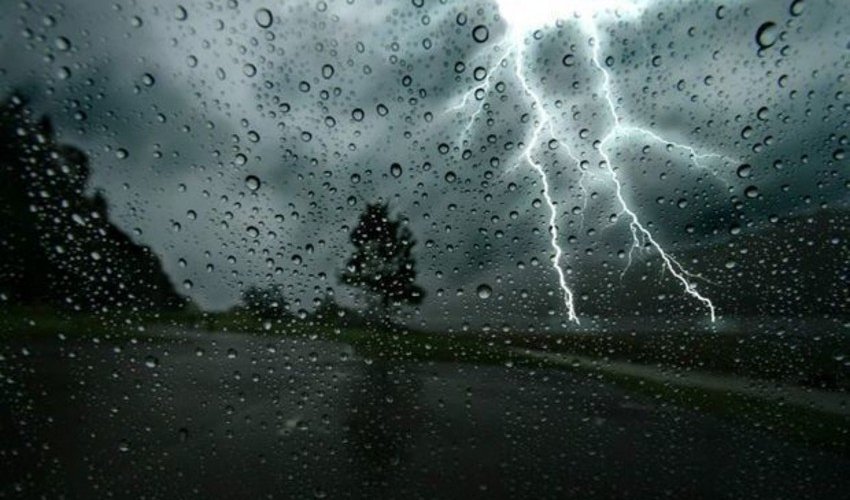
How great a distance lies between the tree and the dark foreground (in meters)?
0.29

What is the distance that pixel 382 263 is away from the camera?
5.81 ft

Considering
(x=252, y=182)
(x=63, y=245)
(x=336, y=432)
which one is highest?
(x=252, y=182)

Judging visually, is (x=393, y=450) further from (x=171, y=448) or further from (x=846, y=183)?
(x=846, y=183)

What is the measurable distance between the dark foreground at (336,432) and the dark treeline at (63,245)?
0.62ft

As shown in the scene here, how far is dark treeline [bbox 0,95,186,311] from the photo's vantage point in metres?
1.52

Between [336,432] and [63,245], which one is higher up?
[63,245]

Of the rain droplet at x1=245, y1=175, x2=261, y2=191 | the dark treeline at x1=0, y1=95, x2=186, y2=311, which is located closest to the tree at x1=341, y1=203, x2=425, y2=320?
the rain droplet at x1=245, y1=175, x2=261, y2=191

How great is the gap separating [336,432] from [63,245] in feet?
4.39

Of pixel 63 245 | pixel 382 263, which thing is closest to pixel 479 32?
pixel 382 263

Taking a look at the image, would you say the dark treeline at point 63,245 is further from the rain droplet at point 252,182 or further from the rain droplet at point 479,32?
the rain droplet at point 479,32

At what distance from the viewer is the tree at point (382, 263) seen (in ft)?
5.73

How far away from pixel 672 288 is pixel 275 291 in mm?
1799

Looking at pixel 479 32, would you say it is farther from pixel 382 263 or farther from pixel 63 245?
pixel 63 245

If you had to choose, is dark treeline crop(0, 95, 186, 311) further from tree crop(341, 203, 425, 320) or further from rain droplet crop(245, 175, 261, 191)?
Answer: tree crop(341, 203, 425, 320)
